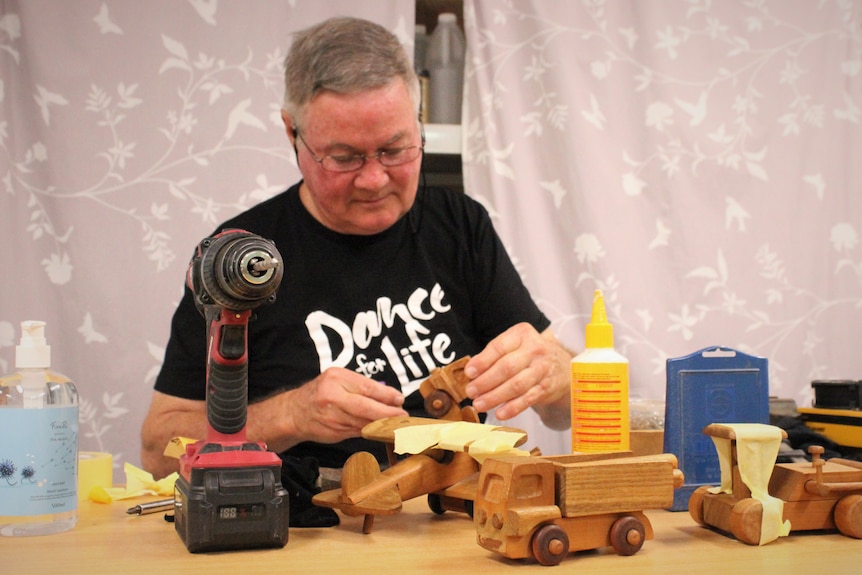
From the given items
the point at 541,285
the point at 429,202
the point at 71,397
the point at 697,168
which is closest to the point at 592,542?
the point at 71,397

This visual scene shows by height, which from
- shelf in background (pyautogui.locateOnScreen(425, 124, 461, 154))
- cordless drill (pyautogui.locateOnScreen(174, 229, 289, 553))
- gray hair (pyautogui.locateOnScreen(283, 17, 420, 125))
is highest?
shelf in background (pyautogui.locateOnScreen(425, 124, 461, 154))

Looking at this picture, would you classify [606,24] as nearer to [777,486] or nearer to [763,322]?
[763,322]

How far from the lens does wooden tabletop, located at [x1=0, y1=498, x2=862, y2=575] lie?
2.54 ft

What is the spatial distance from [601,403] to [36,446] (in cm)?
59

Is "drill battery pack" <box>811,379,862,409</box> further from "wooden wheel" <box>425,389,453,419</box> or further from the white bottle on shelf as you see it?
the white bottle on shelf

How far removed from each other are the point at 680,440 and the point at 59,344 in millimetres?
1526

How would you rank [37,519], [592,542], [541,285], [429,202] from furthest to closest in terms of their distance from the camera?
[541,285], [429,202], [37,519], [592,542]

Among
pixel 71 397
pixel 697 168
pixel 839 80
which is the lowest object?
pixel 71 397

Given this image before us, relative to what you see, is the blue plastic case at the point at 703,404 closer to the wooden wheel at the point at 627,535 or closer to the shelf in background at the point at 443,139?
the wooden wheel at the point at 627,535

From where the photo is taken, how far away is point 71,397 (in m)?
0.94

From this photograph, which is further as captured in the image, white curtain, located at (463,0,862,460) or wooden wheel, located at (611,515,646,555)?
white curtain, located at (463,0,862,460)

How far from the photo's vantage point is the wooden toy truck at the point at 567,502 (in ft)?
2.55

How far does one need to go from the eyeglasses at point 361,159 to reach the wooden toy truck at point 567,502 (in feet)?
2.35

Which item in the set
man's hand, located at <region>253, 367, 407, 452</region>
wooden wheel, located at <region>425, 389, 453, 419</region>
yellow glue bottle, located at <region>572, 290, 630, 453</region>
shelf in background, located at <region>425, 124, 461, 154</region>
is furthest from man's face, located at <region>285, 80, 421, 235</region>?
shelf in background, located at <region>425, 124, 461, 154</region>
